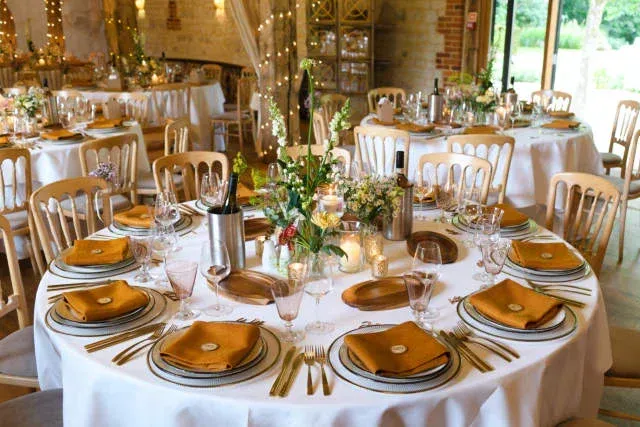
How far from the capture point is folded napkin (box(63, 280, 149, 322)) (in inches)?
70.1

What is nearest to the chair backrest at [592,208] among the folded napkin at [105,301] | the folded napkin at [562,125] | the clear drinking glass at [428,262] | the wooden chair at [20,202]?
the clear drinking glass at [428,262]

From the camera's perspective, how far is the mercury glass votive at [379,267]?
2.06 meters

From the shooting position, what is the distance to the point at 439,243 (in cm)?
234

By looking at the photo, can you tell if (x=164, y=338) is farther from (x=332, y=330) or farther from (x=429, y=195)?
(x=429, y=195)

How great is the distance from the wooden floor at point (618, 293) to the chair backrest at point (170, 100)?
116 inches

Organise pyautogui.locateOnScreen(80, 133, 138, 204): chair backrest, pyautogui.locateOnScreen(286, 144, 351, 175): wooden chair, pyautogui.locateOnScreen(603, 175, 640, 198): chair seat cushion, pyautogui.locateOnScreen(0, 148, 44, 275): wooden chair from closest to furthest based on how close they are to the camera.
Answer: pyautogui.locateOnScreen(286, 144, 351, 175): wooden chair → pyautogui.locateOnScreen(0, 148, 44, 275): wooden chair → pyautogui.locateOnScreen(80, 133, 138, 204): chair backrest → pyautogui.locateOnScreen(603, 175, 640, 198): chair seat cushion

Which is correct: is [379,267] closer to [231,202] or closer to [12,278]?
[231,202]

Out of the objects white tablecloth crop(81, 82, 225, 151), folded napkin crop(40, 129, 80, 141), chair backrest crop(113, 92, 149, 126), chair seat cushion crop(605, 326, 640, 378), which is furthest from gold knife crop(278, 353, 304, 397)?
white tablecloth crop(81, 82, 225, 151)

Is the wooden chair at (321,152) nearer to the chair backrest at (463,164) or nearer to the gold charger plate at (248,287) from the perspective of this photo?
the chair backrest at (463,164)

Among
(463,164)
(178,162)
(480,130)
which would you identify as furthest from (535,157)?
(178,162)

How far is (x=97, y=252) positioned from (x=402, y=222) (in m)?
1.16

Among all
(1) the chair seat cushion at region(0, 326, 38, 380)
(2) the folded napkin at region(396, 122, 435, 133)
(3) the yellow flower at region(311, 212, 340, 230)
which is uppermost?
(3) the yellow flower at region(311, 212, 340, 230)

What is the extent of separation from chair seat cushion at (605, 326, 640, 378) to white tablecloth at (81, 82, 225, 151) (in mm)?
5603

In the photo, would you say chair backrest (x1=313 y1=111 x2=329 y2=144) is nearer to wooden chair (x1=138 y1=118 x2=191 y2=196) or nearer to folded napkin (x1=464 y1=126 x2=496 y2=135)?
wooden chair (x1=138 y1=118 x2=191 y2=196)
